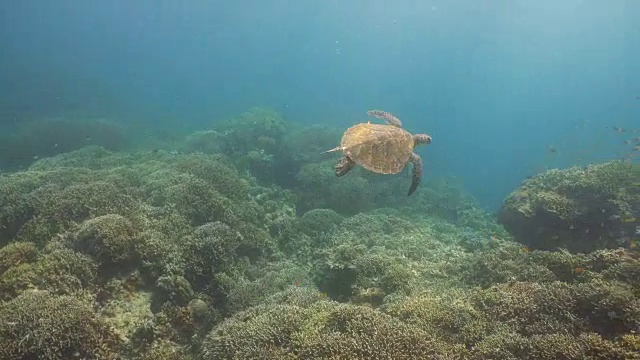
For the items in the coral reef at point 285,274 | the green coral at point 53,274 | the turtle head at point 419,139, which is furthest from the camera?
the turtle head at point 419,139

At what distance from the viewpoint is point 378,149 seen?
372 inches

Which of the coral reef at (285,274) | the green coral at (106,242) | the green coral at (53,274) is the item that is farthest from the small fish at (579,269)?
the green coral at (53,274)

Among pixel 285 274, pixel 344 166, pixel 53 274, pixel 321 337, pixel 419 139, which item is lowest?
pixel 285 274

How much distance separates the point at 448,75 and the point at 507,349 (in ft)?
571

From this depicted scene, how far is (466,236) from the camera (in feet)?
46.1

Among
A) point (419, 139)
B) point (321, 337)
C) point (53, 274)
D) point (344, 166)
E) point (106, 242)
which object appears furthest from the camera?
point (419, 139)

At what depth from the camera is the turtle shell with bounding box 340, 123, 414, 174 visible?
366 inches

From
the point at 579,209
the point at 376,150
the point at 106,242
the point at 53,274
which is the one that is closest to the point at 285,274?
the point at 376,150

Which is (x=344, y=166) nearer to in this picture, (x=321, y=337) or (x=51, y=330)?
(x=321, y=337)

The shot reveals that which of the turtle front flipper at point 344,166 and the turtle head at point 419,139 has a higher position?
the turtle head at point 419,139

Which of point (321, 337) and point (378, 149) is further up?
point (378, 149)

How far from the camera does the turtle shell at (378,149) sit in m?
9.30

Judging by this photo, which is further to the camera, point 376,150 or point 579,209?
point 579,209

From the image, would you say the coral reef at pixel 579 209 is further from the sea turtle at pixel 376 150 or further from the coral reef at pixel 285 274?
the sea turtle at pixel 376 150
